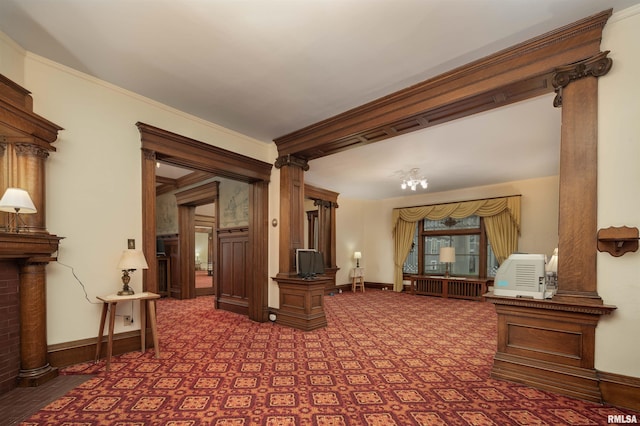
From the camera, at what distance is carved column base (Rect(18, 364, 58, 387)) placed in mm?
2531

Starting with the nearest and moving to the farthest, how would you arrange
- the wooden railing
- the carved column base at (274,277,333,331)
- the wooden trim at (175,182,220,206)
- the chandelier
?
1. the carved column base at (274,277,333,331)
2. the chandelier
3. the wooden trim at (175,182,220,206)
4. the wooden railing

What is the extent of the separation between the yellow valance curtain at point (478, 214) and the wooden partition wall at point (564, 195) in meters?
5.22

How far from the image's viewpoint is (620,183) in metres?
2.29

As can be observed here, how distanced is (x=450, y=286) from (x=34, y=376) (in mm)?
8052

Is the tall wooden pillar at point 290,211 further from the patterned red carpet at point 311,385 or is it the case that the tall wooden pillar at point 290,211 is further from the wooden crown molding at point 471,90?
the patterned red carpet at point 311,385

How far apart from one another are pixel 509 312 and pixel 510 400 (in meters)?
0.75

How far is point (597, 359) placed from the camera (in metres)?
2.33

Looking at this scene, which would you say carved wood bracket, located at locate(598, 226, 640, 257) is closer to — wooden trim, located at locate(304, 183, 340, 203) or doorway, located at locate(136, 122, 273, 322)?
doorway, located at locate(136, 122, 273, 322)

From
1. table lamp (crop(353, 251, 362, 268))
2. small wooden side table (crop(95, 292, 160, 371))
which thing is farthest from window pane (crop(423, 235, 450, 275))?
small wooden side table (crop(95, 292, 160, 371))

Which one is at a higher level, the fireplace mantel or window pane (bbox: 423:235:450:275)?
the fireplace mantel

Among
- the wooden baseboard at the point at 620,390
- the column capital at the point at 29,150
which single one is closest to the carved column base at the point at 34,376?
the column capital at the point at 29,150

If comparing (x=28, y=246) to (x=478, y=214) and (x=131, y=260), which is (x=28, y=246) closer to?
(x=131, y=260)

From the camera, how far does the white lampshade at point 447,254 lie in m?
7.94

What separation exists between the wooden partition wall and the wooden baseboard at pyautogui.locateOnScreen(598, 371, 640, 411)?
0.03m
